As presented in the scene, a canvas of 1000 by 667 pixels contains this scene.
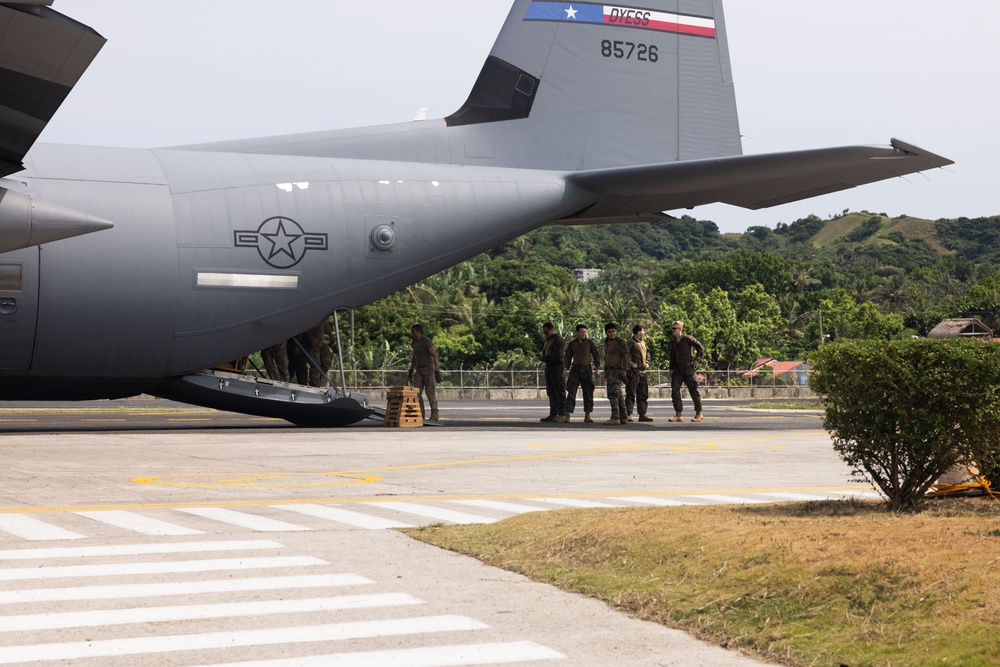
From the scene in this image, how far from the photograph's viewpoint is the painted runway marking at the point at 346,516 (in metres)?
9.57

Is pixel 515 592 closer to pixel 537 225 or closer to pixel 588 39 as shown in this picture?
pixel 537 225

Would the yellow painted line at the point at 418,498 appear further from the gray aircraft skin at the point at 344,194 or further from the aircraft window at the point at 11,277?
the aircraft window at the point at 11,277

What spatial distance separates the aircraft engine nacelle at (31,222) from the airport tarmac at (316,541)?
2918mm

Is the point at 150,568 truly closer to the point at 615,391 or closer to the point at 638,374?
the point at 615,391

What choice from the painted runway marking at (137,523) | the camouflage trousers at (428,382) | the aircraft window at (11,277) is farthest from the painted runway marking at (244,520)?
the camouflage trousers at (428,382)

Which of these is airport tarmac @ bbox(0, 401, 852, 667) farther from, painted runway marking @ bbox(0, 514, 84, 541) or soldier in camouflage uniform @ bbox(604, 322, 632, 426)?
soldier in camouflage uniform @ bbox(604, 322, 632, 426)

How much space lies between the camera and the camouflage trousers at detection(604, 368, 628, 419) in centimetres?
2425

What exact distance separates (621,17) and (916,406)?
56.8 ft

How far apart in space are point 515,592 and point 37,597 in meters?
2.77

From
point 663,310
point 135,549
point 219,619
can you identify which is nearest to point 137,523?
point 135,549

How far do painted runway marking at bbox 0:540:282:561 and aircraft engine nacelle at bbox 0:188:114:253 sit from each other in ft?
29.5

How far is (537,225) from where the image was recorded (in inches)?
901

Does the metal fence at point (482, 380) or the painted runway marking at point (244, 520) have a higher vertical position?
the metal fence at point (482, 380)

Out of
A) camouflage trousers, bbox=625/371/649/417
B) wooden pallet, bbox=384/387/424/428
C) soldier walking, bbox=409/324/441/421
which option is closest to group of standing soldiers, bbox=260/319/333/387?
wooden pallet, bbox=384/387/424/428
